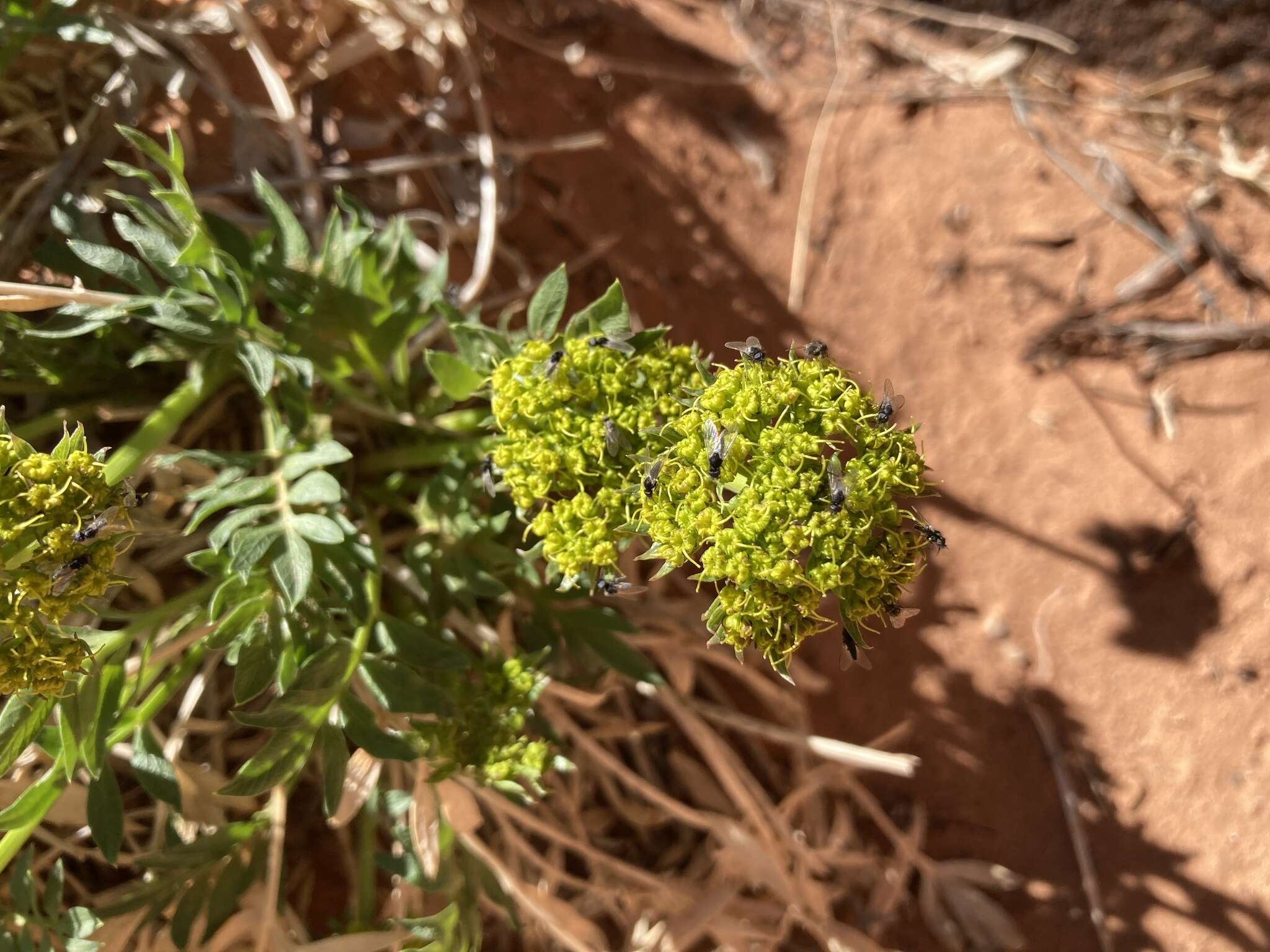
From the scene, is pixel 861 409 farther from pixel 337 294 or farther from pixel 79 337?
pixel 79 337

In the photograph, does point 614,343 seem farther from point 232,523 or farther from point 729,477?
point 232,523

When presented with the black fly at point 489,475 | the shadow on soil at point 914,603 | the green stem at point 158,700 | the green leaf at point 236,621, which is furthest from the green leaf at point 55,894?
the shadow on soil at point 914,603

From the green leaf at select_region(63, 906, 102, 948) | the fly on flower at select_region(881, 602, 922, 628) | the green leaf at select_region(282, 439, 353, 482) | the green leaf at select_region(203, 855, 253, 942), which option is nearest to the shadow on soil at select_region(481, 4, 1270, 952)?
the green leaf at select_region(282, 439, 353, 482)

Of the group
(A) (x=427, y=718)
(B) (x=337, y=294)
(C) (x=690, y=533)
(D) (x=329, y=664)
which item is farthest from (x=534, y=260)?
(C) (x=690, y=533)

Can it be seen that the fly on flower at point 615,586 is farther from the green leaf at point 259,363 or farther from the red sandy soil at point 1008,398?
the red sandy soil at point 1008,398

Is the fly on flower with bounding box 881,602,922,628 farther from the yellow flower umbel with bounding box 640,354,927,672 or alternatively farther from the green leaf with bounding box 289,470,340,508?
the green leaf with bounding box 289,470,340,508

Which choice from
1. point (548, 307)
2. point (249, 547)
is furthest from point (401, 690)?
point (548, 307)

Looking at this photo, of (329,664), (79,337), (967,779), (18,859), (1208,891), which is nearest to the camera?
(329,664)
